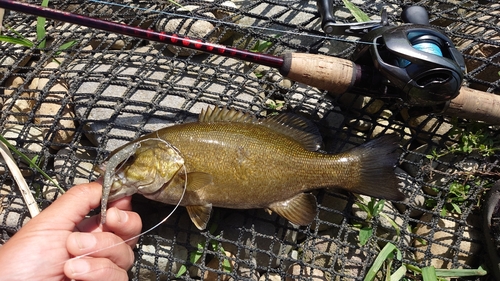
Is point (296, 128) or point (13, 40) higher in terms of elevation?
point (13, 40)

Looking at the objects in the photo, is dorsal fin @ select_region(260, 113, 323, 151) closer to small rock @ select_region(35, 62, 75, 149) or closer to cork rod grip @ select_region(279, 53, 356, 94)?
cork rod grip @ select_region(279, 53, 356, 94)

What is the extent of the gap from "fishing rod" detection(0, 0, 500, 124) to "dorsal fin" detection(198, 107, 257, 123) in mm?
390

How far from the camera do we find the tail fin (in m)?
2.91

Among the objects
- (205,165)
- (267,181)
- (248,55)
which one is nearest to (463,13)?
(248,55)

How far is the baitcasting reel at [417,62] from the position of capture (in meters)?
2.59

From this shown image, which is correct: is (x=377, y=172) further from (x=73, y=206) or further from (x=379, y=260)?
(x=73, y=206)

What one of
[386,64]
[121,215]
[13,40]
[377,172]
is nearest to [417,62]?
[386,64]

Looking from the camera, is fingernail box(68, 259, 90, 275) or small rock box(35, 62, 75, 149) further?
small rock box(35, 62, 75, 149)

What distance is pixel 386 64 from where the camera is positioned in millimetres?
2666

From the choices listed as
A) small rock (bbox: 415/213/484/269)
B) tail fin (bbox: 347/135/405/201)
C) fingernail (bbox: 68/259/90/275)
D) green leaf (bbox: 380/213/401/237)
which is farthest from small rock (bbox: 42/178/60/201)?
small rock (bbox: 415/213/484/269)

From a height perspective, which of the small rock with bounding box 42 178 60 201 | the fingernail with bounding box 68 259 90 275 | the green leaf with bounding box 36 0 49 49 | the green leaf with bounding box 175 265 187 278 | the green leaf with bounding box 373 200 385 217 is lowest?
the green leaf with bounding box 175 265 187 278

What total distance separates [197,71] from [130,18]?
87 centimetres

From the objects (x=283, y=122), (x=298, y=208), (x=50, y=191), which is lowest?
(x=298, y=208)

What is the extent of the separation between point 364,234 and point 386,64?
132 centimetres
